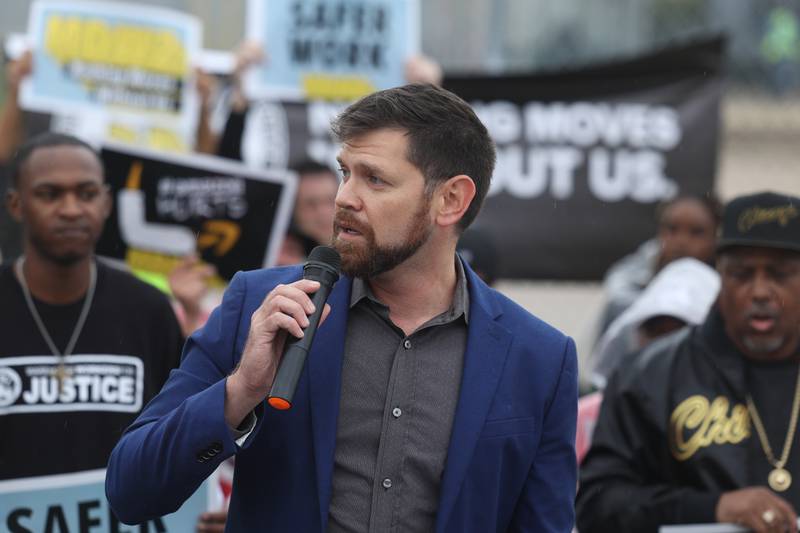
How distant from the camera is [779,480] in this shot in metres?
4.43

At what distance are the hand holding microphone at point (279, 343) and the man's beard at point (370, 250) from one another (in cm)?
10

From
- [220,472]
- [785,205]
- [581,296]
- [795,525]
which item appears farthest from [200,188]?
[581,296]

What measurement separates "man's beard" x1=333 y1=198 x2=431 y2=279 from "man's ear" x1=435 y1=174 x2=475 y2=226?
0.06 meters

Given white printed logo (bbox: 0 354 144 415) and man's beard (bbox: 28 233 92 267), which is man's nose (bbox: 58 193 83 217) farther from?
white printed logo (bbox: 0 354 144 415)

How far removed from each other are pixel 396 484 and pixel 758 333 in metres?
2.03

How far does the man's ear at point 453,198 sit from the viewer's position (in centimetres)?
303

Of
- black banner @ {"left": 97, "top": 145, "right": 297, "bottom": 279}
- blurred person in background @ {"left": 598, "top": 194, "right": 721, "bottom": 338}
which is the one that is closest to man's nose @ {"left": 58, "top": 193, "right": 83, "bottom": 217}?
black banner @ {"left": 97, "top": 145, "right": 297, "bottom": 279}

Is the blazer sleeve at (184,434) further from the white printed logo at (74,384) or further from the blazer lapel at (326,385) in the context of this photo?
the white printed logo at (74,384)

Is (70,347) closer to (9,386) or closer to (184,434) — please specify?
(9,386)

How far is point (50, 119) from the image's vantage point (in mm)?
6934

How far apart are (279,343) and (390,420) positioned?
357mm

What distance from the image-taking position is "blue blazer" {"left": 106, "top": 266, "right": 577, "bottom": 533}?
109 inches

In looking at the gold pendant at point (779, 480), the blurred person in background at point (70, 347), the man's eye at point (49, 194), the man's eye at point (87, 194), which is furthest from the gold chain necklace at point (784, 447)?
the man's eye at point (49, 194)

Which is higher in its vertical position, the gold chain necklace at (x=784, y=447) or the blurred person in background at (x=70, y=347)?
the blurred person in background at (x=70, y=347)
